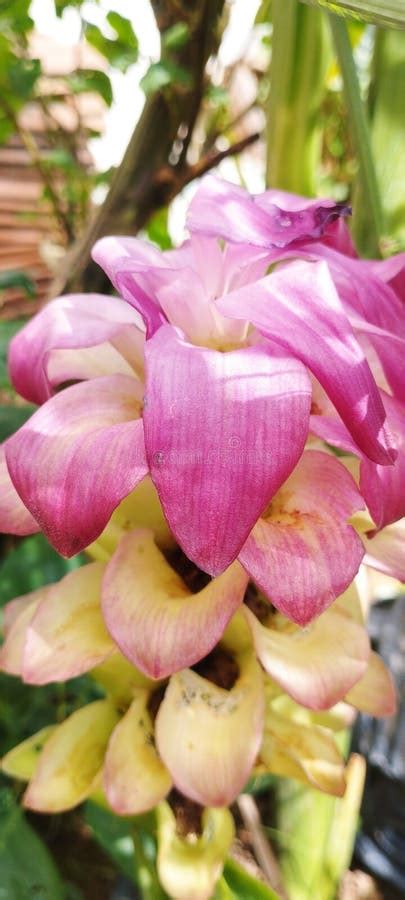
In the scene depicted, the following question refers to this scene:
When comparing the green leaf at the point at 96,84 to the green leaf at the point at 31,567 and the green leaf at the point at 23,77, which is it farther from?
the green leaf at the point at 31,567

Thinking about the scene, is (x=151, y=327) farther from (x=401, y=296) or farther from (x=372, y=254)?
(x=372, y=254)

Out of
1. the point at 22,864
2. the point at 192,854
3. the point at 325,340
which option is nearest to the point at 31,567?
the point at 22,864

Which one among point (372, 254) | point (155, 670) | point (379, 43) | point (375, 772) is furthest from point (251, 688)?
point (375, 772)

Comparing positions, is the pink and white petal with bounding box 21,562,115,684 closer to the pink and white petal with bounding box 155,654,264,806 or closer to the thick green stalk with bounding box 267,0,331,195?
the pink and white petal with bounding box 155,654,264,806

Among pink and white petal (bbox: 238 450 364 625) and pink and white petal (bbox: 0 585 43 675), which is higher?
pink and white petal (bbox: 238 450 364 625)

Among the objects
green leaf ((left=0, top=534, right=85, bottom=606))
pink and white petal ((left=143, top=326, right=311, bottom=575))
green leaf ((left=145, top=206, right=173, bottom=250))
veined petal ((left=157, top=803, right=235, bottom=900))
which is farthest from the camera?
green leaf ((left=145, top=206, right=173, bottom=250))

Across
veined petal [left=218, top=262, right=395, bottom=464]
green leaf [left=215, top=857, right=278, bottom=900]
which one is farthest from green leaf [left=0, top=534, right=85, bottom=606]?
veined petal [left=218, top=262, right=395, bottom=464]
